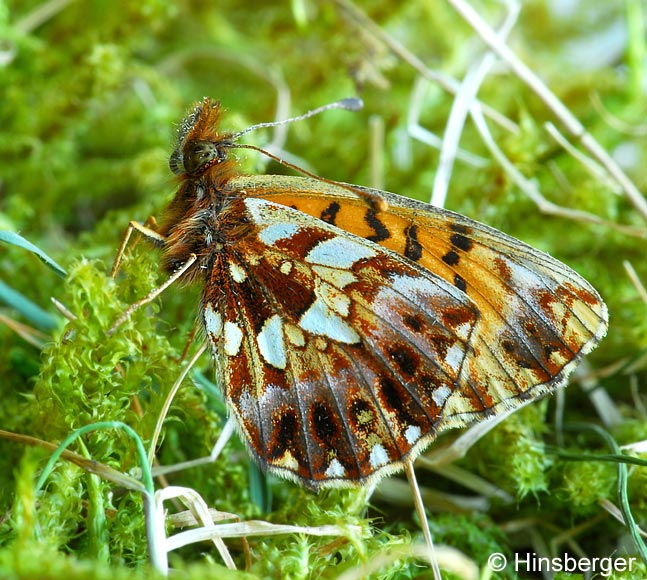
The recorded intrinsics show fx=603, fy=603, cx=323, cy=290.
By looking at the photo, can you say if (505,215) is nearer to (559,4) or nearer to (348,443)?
(348,443)

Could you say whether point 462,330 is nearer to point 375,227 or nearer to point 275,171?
point 375,227

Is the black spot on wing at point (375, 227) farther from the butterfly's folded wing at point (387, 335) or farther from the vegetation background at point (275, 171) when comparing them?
the vegetation background at point (275, 171)

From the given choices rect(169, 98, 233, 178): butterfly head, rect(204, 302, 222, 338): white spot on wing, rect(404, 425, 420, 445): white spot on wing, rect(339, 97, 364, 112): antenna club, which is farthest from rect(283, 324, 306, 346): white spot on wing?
rect(339, 97, 364, 112): antenna club

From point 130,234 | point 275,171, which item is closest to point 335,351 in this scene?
point 130,234

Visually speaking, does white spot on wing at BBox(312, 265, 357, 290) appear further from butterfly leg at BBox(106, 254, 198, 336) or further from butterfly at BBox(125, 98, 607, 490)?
butterfly leg at BBox(106, 254, 198, 336)

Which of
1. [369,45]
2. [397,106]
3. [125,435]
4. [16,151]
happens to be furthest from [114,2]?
[125,435]
